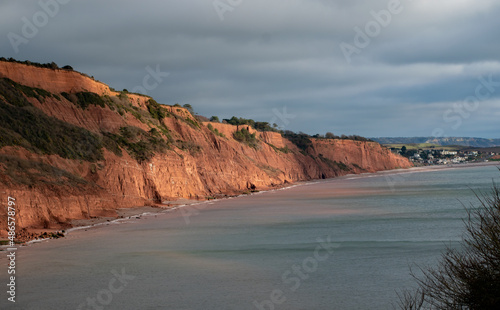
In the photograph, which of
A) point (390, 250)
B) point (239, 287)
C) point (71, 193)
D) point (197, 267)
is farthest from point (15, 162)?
point (390, 250)

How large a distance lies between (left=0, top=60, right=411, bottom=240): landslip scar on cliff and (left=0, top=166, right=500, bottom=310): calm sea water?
3.84 m

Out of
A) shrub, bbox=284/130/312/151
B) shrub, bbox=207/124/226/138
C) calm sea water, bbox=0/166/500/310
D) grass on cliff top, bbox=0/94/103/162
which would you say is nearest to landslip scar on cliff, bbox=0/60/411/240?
grass on cliff top, bbox=0/94/103/162

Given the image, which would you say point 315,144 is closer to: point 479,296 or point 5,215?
point 5,215

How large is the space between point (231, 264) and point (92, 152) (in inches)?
Answer: 1054

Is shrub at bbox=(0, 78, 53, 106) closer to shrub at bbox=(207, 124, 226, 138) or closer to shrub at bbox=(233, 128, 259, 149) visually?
shrub at bbox=(207, 124, 226, 138)

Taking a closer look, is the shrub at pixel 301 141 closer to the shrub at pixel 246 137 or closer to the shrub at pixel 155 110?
the shrub at pixel 246 137

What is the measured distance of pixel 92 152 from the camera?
150 feet

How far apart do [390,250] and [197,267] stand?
367 inches

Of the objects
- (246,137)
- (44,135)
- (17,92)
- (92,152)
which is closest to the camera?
(44,135)

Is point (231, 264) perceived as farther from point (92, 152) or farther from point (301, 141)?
point (301, 141)

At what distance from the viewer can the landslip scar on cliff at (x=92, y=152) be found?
33.8 metres

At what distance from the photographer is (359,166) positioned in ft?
607

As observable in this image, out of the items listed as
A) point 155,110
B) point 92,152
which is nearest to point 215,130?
point 155,110

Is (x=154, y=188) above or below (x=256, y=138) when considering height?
below
